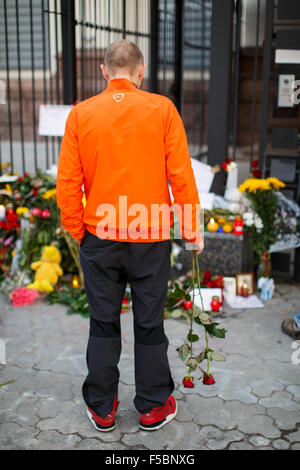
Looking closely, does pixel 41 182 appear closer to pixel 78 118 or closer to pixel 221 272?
pixel 221 272

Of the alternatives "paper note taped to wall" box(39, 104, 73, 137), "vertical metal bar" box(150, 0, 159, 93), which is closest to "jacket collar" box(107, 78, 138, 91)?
"paper note taped to wall" box(39, 104, 73, 137)

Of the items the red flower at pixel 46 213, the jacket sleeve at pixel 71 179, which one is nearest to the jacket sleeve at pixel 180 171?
the jacket sleeve at pixel 71 179

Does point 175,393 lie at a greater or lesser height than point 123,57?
lesser

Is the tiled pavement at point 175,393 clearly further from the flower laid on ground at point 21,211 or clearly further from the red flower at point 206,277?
the flower laid on ground at point 21,211

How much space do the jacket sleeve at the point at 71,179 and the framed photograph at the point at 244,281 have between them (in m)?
2.38

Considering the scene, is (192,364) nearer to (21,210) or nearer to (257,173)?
(257,173)

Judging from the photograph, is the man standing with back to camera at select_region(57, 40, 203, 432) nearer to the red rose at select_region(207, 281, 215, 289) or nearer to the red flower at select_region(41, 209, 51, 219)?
the red rose at select_region(207, 281, 215, 289)

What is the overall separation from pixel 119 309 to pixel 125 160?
0.76 meters

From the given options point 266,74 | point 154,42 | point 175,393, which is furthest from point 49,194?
point 154,42

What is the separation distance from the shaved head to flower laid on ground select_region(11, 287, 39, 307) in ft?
8.51

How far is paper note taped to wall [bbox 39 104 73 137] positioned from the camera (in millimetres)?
5410

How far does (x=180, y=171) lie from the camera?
2.45m

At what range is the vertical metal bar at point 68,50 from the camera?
5.39m

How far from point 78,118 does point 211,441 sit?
1.71 m
